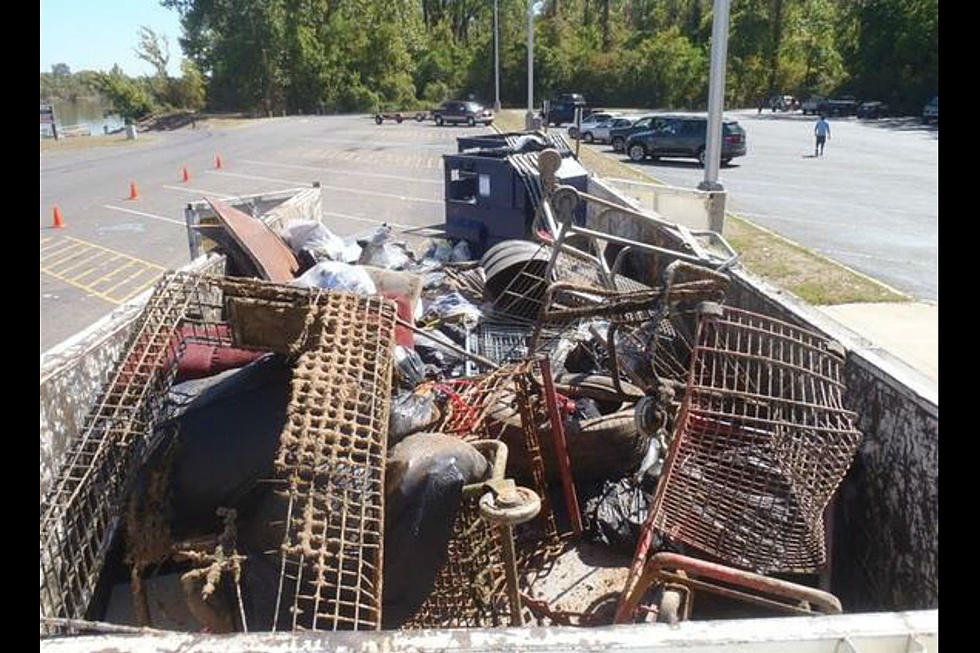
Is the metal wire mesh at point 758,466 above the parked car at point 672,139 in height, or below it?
below

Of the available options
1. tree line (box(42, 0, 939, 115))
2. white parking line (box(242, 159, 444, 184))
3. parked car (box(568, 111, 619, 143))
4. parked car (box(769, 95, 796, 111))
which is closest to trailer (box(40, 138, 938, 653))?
white parking line (box(242, 159, 444, 184))

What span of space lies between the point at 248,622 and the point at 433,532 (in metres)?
0.63

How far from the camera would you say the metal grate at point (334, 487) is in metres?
1.93

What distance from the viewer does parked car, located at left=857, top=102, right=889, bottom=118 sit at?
39094 mm

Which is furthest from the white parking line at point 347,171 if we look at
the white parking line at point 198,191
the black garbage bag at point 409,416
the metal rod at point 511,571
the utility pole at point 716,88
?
the metal rod at point 511,571

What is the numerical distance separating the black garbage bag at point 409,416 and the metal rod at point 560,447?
1.68 feet

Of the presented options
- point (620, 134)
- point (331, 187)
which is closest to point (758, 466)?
point (331, 187)

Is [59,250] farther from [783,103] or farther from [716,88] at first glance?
[783,103]

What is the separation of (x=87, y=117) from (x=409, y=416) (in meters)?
69.8

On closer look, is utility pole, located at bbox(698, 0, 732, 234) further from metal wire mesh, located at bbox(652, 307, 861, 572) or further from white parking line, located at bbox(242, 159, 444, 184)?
white parking line, located at bbox(242, 159, 444, 184)

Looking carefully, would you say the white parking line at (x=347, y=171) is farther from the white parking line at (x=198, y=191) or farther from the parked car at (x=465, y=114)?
the parked car at (x=465, y=114)

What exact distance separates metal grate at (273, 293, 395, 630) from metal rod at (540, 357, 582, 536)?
89cm
